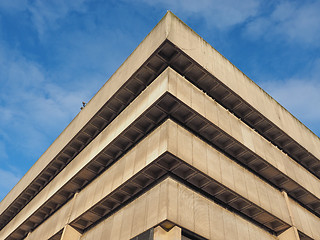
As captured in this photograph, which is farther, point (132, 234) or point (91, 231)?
point (91, 231)

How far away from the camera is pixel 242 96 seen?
91.8 ft

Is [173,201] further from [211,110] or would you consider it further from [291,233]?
[291,233]

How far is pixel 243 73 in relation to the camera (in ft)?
101

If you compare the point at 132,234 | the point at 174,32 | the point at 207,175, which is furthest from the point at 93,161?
the point at 174,32

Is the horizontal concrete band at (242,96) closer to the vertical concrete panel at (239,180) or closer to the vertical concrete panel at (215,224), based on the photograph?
the vertical concrete panel at (239,180)

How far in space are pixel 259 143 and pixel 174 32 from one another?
1344cm

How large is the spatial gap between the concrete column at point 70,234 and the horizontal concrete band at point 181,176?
495mm

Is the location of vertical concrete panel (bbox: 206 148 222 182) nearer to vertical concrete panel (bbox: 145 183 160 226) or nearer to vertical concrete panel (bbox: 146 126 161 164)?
vertical concrete panel (bbox: 146 126 161 164)

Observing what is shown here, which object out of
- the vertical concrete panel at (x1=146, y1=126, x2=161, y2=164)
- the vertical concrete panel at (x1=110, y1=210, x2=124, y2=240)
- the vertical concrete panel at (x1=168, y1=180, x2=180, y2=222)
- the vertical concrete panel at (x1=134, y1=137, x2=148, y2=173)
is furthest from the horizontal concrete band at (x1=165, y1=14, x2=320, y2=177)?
the vertical concrete panel at (x1=110, y1=210, x2=124, y2=240)

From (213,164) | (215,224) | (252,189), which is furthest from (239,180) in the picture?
(215,224)

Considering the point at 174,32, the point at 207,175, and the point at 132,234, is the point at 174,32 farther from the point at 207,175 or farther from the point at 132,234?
the point at 132,234

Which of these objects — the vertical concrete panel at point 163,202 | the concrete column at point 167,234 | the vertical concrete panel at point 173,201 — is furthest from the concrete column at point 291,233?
the vertical concrete panel at point 163,202

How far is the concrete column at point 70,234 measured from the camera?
26.9 metres

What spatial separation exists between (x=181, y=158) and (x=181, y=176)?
201cm
